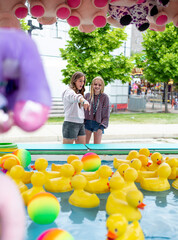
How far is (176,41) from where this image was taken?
58.7 feet

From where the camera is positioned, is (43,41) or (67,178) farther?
(43,41)

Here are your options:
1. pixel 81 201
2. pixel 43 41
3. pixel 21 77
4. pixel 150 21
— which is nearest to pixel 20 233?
pixel 21 77

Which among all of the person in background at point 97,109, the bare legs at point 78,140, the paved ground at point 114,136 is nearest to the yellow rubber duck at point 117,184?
the bare legs at point 78,140

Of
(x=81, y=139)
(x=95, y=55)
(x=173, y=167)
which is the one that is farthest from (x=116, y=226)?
(x=95, y=55)

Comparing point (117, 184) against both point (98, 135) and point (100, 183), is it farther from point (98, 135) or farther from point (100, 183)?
point (98, 135)

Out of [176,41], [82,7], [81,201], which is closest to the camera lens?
[81,201]

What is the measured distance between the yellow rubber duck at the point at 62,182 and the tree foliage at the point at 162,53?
52.5ft

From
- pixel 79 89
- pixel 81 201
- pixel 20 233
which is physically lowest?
pixel 81 201

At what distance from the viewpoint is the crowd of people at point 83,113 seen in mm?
4094

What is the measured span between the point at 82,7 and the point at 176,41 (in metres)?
16.1

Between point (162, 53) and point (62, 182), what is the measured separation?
16.7 metres

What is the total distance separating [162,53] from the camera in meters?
18.1

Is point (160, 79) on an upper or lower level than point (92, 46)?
lower

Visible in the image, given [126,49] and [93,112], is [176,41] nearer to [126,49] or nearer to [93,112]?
[126,49]
